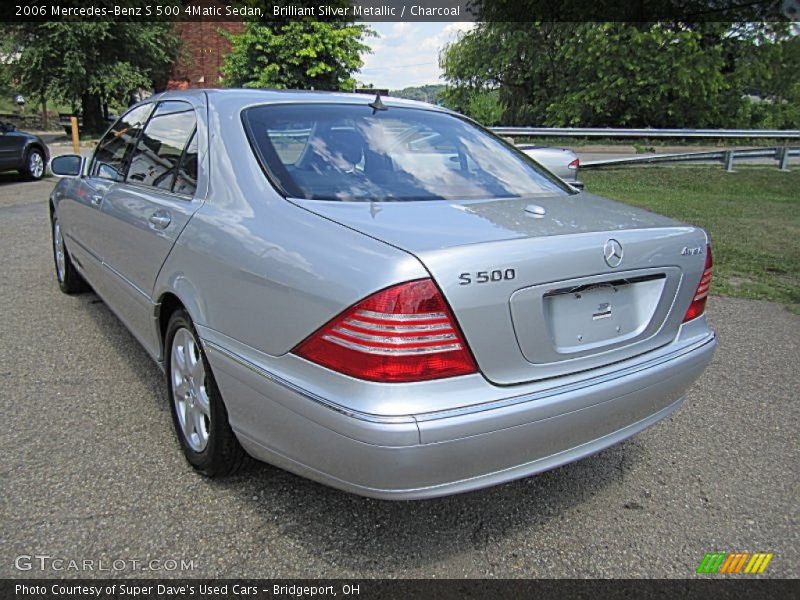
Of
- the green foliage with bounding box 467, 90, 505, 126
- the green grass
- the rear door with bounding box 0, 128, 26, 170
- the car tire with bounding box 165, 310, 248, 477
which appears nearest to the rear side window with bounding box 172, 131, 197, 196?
the car tire with bounding box 165, 310, 248, 477

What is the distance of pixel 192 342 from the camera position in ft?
8.34

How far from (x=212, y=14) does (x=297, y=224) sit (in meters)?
42.7

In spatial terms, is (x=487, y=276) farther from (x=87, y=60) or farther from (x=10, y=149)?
(x=87, y=60)

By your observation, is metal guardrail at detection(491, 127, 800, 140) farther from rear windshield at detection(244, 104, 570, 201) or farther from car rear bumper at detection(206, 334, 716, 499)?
car rear bumper at detection(206, 334, 716, 499)

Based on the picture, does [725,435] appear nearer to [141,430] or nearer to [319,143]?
[319,143]

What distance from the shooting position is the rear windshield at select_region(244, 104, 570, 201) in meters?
2.37

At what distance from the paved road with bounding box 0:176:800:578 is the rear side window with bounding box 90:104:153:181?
1.24m

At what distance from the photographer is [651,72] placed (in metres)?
23.0

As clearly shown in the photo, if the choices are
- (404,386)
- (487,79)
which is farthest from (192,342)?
(487,79)

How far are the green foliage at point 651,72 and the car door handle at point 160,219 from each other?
23528 millimetres

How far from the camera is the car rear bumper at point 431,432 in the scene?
5.76 ft

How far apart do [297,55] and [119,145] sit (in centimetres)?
2953

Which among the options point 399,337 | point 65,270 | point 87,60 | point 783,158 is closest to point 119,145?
point 65,270

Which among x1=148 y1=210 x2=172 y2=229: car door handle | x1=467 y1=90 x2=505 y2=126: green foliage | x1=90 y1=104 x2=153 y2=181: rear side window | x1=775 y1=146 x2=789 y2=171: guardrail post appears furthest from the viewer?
x1=467 y1=90 x2=505 y2=126: green foliage
